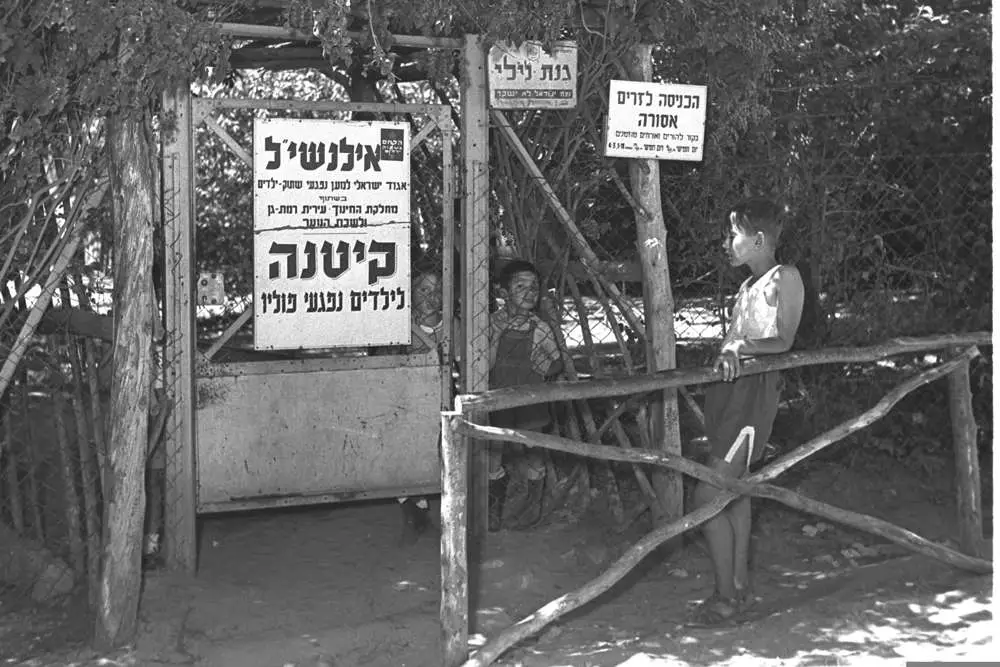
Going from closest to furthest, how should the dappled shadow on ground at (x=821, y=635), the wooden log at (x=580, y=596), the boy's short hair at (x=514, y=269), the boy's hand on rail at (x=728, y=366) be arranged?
the wooden log at (x=580, y=596), the boy's hand on rail at (x=728, y=366), the dappled shadow on ground at (x=821, y=635), the boy's short hair at (x=514, y=269)

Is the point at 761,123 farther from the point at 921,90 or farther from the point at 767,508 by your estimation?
the point at 767,508

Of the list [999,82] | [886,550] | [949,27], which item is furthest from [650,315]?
[999,82]

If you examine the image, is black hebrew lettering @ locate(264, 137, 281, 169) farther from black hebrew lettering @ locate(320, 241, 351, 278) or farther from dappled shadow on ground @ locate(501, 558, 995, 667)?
dappled shadow on ground @ locate(501, 558, 995, 667)

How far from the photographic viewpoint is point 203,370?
5609 mm

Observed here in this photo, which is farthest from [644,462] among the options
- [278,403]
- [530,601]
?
[278,403]

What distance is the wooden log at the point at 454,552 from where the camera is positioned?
13.3ft

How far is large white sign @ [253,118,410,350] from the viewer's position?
5.62m

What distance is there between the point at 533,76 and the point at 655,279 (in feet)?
3.56

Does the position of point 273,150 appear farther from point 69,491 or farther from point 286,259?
point 69,491

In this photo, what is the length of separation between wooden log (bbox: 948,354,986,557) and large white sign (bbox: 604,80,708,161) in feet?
5.07

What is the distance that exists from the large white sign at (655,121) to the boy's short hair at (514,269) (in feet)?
2.41

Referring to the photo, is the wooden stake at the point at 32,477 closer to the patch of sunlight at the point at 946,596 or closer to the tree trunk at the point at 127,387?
the tree trunk at the point at 127,387

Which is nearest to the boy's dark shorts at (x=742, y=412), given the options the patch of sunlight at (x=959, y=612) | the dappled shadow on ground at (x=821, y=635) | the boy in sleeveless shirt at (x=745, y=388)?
the boy in sleeveless shirt at (x=745, y=388)

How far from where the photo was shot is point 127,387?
16.4 ft
